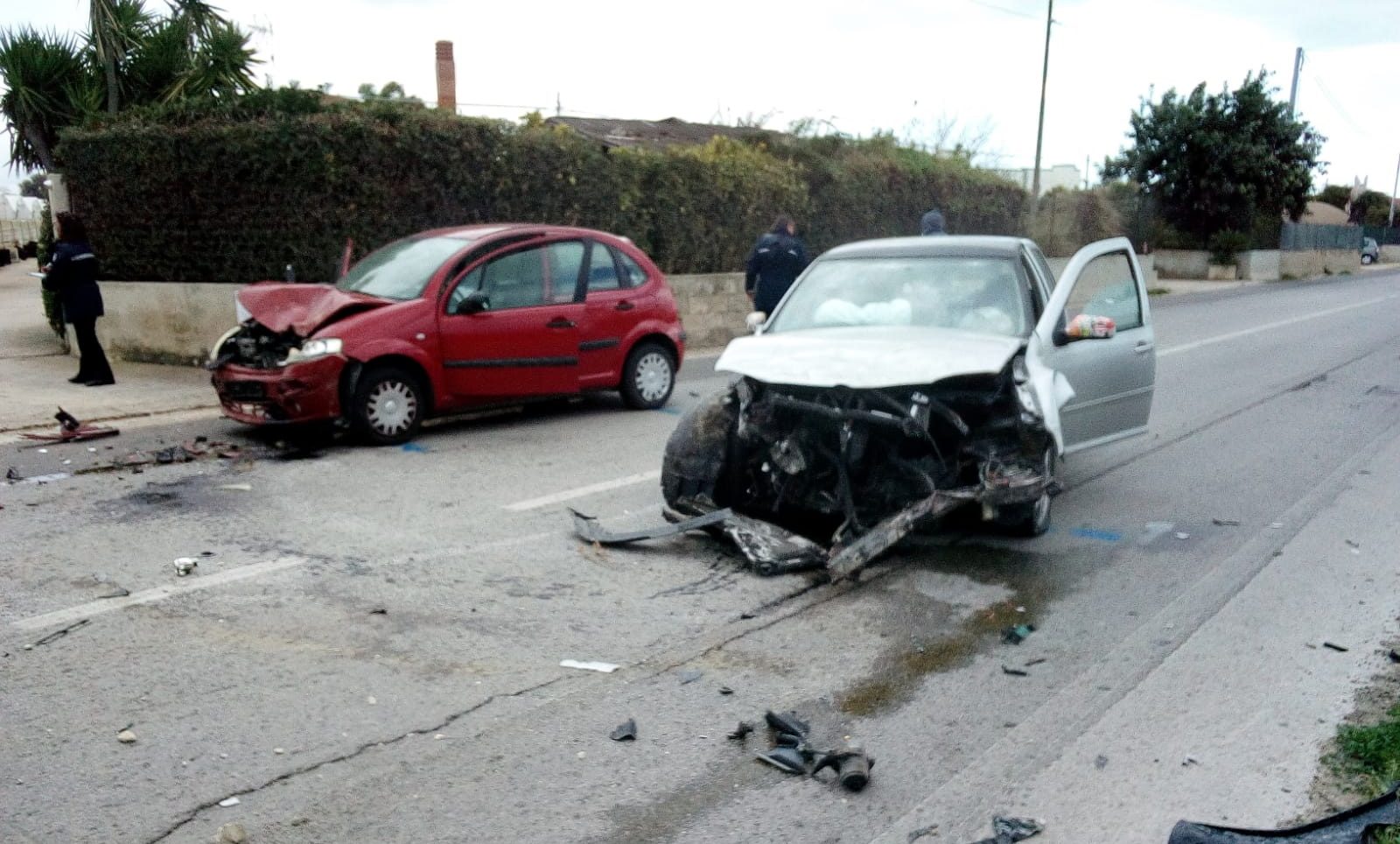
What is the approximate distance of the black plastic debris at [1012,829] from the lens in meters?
3.57

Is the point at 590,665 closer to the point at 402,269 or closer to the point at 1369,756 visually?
the point at 1369,756

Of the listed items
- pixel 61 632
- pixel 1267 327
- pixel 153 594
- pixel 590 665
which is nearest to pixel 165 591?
pixel 153 594

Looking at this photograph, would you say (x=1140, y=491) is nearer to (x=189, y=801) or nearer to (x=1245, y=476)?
(x=1245, y=476)

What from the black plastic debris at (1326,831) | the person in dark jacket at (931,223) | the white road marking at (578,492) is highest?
the person in dark jacket at (931,223)

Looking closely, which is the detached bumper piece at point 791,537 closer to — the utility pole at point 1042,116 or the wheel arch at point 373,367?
the wheel arch at point 373,367

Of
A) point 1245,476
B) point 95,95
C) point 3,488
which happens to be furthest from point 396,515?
point 95,95

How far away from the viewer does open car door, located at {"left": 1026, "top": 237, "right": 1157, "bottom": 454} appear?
7098 mm

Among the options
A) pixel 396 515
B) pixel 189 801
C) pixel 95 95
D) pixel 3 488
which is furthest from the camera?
pixel 95 95

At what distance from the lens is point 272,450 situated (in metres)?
9.21

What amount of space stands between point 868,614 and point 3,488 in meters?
5.84

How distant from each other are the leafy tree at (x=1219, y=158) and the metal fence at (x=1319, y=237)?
3.97m

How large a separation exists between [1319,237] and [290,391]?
51.6 metres

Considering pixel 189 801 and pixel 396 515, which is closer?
pixel 189 801

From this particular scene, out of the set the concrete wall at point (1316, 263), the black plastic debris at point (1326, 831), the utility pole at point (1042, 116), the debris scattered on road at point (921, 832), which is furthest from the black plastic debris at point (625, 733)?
the concrete wall at point (1316, 263)
